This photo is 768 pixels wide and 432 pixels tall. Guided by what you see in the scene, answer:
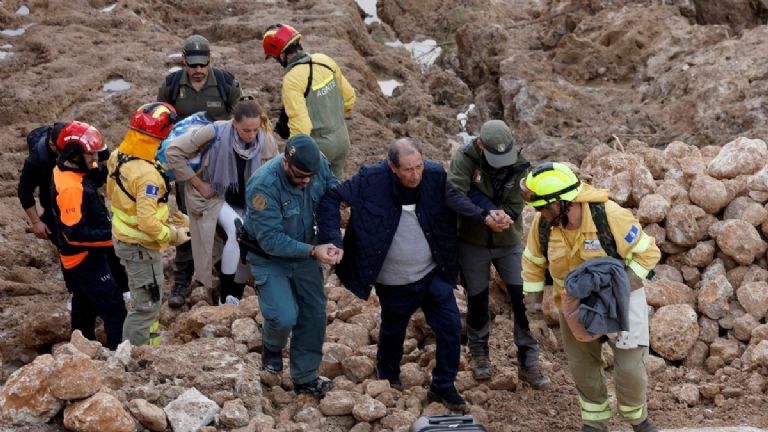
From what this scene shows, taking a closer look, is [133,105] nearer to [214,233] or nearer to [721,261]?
[214,233]

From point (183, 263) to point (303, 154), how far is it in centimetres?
284

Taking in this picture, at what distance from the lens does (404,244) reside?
5.39m

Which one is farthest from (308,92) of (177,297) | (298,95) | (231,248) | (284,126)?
(177,297)

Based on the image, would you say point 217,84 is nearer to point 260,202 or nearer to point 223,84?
point 223,84

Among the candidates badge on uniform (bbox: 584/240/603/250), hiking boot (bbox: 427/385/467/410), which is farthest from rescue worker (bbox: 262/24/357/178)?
badge on uniform (bbox: 584/240/603/250)

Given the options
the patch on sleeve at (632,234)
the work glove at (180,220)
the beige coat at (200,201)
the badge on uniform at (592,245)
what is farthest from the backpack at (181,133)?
the patch on sleeve at (632,234)

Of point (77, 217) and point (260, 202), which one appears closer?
point (260, 202)

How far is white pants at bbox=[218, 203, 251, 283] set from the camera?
267 inches

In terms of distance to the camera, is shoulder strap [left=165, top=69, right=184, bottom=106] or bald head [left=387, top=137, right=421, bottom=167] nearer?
bald head [left=387, top=137, right=421, bottom=167]

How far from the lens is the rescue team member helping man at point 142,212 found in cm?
Result: 602

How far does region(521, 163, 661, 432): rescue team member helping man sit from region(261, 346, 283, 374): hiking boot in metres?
1.59

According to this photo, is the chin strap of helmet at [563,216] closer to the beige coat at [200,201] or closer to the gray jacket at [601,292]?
the gray jacket at [601,292]

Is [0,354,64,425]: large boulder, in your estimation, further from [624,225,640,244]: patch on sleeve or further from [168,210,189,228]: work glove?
[624,225,640,244]: patch on sleeve

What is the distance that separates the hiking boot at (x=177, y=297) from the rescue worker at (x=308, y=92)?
149cm
